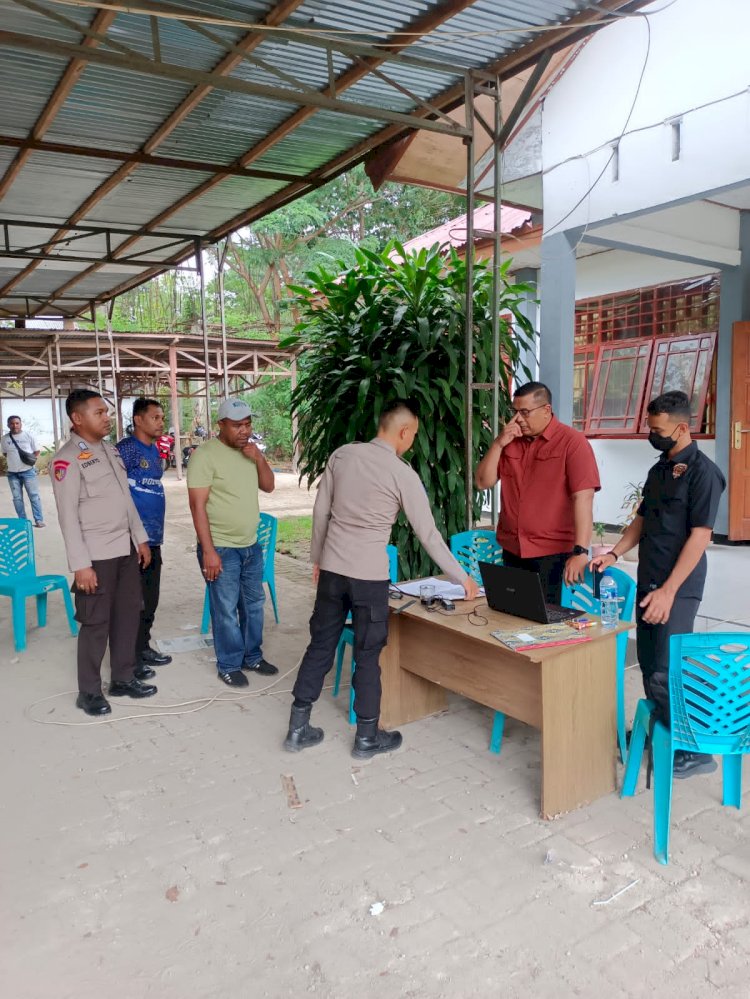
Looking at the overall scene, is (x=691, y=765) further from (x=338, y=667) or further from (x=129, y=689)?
(x=129, y=689)

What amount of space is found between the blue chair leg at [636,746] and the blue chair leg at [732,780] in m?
0.30

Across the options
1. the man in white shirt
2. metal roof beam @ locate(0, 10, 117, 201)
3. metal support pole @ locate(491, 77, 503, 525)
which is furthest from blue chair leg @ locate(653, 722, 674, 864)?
the man in white shirt

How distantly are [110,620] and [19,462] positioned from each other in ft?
22.9

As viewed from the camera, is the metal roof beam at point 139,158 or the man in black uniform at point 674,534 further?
the metal roof beam at point 139,158

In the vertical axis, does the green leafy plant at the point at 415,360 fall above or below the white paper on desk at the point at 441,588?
above

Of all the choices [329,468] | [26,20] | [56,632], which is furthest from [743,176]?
[56,632]

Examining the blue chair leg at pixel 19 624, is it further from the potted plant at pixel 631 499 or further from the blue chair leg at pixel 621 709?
the potted plant at pixel 631 499

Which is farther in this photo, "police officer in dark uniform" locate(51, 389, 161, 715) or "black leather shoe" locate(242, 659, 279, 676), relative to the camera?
"black leather shoe" locate(242, 659, 279, 676)

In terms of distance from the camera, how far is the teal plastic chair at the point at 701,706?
2.49m

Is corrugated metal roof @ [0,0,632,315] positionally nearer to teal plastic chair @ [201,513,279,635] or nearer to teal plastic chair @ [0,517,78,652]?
teal plastic chair @ [201,513,279,635]

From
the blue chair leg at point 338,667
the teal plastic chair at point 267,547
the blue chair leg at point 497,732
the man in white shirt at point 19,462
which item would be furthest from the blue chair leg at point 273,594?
the man in white shirt at point 19,462

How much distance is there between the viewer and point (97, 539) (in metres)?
3.83

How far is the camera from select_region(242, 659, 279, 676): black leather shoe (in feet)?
14.7

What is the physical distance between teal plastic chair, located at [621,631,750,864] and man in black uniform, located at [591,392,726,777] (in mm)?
245
